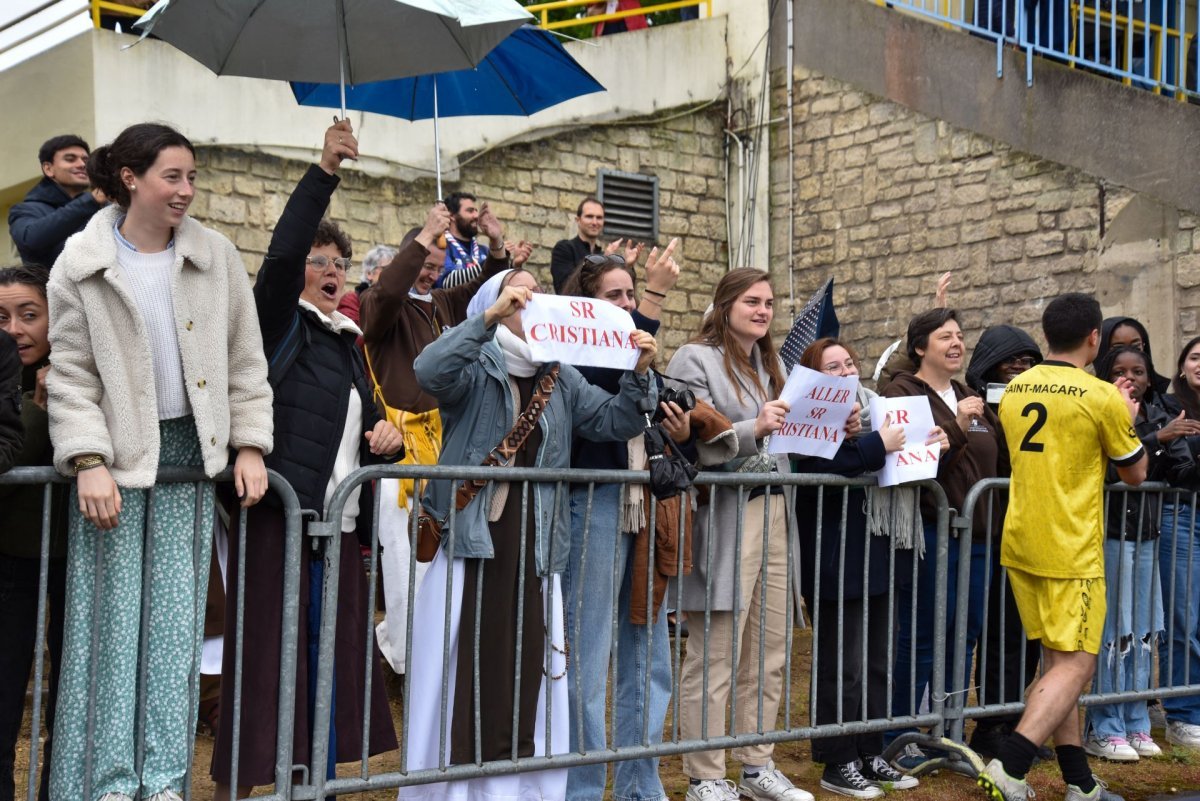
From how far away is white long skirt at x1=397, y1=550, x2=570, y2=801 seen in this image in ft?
16.2

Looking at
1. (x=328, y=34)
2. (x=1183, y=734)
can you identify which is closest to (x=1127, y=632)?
(x=1183, y=734)

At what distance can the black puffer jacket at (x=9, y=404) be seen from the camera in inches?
161

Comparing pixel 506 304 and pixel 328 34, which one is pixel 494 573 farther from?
pixel 328 34

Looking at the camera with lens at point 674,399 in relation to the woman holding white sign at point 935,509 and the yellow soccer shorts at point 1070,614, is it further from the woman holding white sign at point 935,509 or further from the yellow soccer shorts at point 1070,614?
the yellow soccer shorts at point 1070,614

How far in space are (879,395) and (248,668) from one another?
3042mm

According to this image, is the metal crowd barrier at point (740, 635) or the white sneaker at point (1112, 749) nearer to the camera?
the metal crowd barrier at point (740, 635)

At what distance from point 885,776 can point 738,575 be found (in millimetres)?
1190

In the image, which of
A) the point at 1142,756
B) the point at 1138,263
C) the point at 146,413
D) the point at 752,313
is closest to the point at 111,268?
the point at 146,413

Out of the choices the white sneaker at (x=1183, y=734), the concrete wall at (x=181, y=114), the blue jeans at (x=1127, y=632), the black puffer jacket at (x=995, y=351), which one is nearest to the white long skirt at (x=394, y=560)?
the black puffer jacket at (x=995, y=351)

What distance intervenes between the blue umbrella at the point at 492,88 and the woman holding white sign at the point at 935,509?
1.89 meters

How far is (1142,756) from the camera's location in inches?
263

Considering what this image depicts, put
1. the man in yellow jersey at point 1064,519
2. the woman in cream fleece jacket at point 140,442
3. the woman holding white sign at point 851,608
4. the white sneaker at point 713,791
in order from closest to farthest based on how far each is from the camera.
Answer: the woman in cream fleece jacket at point 140,442 → the white sneaker at point 713,791 → the man in yellow jersey at point 1064,519 → the woman holding white sign at point 851,608

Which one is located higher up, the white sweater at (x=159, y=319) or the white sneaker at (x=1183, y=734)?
the white sweater at (x=159, y=319)

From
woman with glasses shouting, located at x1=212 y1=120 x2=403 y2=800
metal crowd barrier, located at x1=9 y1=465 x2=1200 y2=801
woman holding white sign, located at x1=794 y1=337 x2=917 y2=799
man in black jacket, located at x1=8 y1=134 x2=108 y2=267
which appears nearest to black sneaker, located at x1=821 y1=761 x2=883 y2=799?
woman holding white sign, located at x1=794 y1=337 x2=917 y2=799
